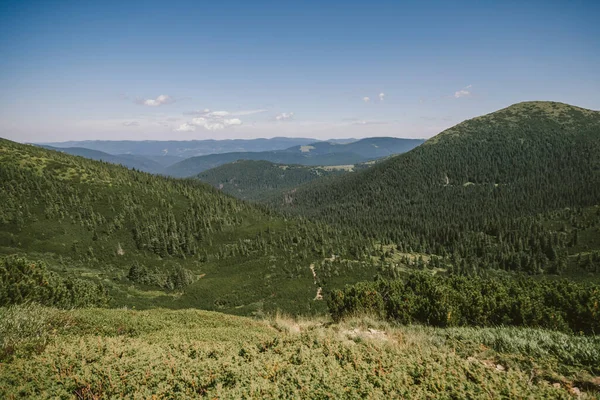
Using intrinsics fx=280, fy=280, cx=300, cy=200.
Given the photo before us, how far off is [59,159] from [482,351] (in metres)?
236

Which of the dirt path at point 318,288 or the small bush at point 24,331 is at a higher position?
the small bush at point 24,331

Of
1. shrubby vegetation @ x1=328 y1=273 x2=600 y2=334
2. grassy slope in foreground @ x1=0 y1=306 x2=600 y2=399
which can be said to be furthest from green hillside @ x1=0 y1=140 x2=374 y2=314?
grassy slope in foreground @ x1=0 y1=306 x2=600 y2=399

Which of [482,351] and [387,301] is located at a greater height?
[482,351]

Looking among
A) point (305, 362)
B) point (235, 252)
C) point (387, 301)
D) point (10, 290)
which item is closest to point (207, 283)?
point (235, 252)

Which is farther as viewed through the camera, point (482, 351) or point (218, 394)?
point (482, 351)

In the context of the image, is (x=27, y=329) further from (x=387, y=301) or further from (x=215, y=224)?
(x=215, y=224)

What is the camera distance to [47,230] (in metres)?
117

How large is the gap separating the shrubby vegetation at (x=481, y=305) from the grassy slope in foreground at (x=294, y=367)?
1235 centimetres

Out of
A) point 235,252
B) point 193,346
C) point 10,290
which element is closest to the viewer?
point 193,346

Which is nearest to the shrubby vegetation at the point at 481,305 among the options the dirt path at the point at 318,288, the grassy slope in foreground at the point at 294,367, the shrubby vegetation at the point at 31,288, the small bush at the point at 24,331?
the grassy slope in foreground at the point at 294,367

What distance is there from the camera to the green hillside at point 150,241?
99312mm

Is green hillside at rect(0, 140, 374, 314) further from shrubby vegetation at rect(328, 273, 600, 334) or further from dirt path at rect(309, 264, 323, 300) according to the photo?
shrubby vegetation at rect(328, 273, 600, 334)

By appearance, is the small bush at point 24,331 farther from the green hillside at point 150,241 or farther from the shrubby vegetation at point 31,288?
the green hillside at point 150,241

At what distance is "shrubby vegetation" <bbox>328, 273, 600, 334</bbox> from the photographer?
28.6 m
